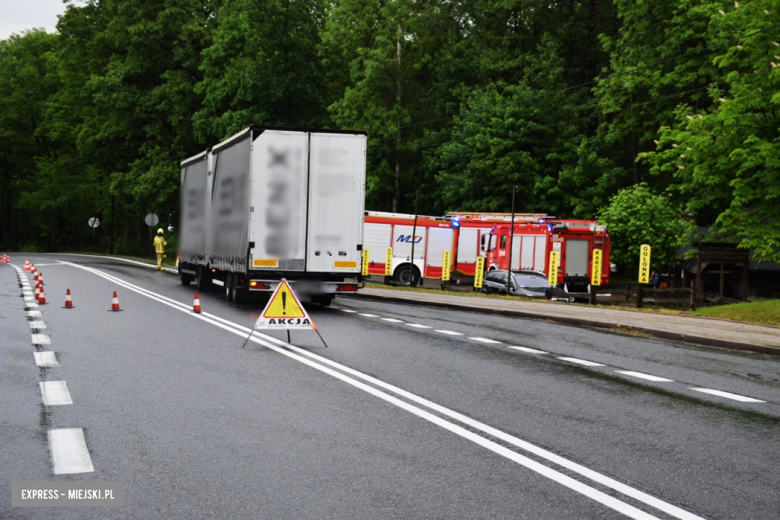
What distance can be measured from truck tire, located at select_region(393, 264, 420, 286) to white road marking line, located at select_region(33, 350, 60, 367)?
102 ft

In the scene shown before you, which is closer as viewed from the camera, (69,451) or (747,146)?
(69,451)

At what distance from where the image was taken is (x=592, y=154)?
48469 mm

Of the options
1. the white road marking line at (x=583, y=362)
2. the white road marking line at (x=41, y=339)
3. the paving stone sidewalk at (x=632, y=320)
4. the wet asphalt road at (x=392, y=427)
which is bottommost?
the white road marking line at (x=41, y=339)

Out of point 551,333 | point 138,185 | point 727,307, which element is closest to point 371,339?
point 551,333

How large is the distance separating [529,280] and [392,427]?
26.2 meters

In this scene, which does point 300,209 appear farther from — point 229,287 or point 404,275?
point 404,275

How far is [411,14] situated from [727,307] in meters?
37.3

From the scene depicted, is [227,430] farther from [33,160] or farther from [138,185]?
[33,160]

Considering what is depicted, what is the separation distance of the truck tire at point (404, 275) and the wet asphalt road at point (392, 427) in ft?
90.8

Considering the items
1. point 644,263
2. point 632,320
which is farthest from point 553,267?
point 632,320

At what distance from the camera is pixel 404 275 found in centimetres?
4328

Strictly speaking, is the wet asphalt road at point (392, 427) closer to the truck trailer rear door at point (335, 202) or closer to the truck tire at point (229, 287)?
the truck trailer rear door at point (335, 202)

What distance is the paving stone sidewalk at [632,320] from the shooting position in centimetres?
1703

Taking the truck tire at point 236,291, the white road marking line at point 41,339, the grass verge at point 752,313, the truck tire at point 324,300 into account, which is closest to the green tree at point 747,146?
the grass verge at point 752,313
